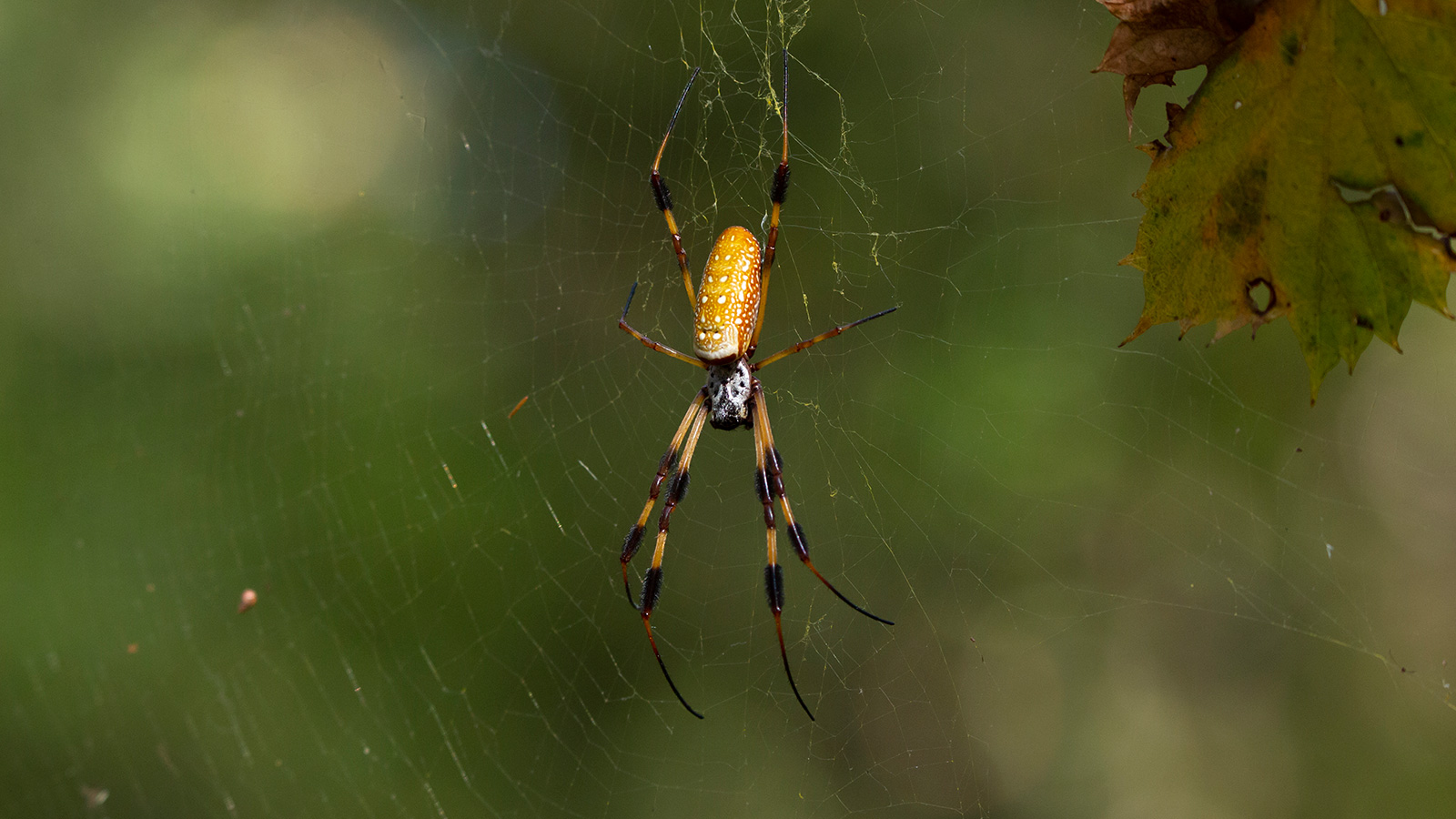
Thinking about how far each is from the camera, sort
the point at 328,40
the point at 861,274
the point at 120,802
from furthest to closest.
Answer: the point at 328,40, the point at 120,802, the point at 861,274

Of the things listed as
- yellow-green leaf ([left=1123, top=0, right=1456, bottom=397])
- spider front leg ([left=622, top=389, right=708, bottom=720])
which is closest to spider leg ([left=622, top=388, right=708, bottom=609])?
spider front leg ([left=622, top=389, right=708, bottom=720])

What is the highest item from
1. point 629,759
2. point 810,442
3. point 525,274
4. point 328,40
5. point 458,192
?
point 328,40

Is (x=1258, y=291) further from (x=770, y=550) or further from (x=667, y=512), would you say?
(x=667, y=512)

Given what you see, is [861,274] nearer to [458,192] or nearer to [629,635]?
[629,635]

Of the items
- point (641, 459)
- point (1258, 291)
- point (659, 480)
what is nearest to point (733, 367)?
point (659, 480)

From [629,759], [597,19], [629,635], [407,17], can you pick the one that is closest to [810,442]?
[629,635]

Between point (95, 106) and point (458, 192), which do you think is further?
point (458, 192)

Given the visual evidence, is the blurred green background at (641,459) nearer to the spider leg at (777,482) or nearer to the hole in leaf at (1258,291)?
the spider leg at (777,482)

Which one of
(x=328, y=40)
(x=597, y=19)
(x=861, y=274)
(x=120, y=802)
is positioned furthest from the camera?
(x=328, y=40)

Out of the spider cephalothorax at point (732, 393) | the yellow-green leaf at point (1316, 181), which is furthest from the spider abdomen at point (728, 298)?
the yellow-green leaf at point (1316, 181)
